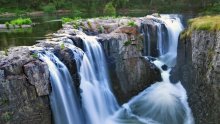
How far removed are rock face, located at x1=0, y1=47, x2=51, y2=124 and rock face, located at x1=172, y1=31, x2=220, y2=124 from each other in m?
8.18

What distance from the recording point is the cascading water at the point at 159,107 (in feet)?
69.8

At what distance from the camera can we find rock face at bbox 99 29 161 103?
23562mm

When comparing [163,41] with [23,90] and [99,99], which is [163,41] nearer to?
[99,99]

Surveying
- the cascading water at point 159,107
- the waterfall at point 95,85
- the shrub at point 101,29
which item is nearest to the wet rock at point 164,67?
the cascading water at point 159,107

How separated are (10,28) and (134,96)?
698 inches

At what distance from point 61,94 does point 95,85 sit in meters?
3.53

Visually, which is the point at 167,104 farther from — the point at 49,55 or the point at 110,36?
the point at 49,55

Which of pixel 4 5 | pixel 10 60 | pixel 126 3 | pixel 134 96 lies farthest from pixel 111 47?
pixel 4 5

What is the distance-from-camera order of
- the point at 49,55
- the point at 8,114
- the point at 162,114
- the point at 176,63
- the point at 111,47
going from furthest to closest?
the point at 176,63
the point at 111,47
the point at 162,114
the point at 49,55
the point at 8,114

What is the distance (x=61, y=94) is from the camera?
18141 millimetres

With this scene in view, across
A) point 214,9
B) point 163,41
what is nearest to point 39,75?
point 163,41

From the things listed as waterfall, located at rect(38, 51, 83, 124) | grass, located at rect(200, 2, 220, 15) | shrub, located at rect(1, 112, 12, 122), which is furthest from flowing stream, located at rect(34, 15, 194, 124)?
grass, located at rect(200, 2, 220, 15)

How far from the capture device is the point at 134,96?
2428cm

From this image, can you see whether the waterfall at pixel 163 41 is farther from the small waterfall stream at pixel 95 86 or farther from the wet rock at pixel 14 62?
the wet rock at pixel 14 62
